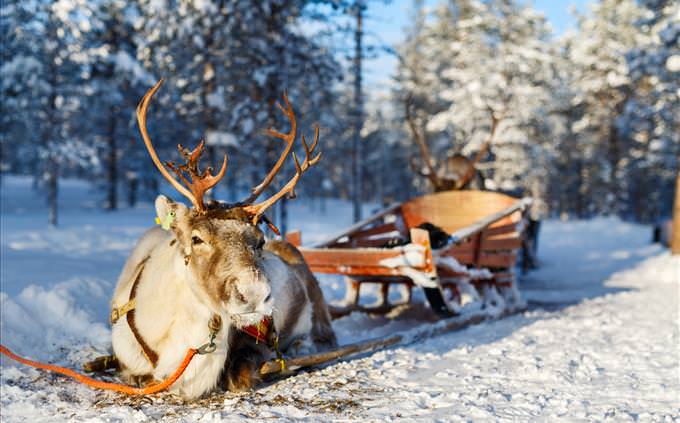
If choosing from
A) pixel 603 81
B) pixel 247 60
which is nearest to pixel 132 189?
pixel 247 60

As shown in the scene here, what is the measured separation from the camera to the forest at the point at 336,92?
1316 centimetres

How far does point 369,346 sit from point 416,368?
0.49m

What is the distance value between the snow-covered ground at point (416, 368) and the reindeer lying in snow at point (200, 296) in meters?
0.23

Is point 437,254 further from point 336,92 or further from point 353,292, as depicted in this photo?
point 336,92

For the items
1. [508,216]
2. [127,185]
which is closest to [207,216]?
[508,216]

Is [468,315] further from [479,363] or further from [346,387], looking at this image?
[346,387]

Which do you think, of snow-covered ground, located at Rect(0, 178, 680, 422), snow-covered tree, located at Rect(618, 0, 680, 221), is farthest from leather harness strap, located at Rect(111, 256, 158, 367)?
snow-covered tree, located at Rect(618, 0, 680, 221)

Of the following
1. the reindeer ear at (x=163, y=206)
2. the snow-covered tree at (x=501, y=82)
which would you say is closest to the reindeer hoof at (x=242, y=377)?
the reindeer ear at (x=163, y=206)

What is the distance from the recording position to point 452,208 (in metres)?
9.02

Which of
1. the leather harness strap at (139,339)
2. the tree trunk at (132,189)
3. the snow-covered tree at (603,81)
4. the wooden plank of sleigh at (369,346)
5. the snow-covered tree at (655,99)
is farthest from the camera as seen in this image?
the snow-covered tree at (603,81)

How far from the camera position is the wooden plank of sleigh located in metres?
4.35

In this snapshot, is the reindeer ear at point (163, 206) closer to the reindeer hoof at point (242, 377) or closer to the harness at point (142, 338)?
the harness at point (142, 338)

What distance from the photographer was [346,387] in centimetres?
412

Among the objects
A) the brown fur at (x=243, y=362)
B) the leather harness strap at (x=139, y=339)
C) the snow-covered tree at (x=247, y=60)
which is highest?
the snow-covered tree at (x=247, y=60)
